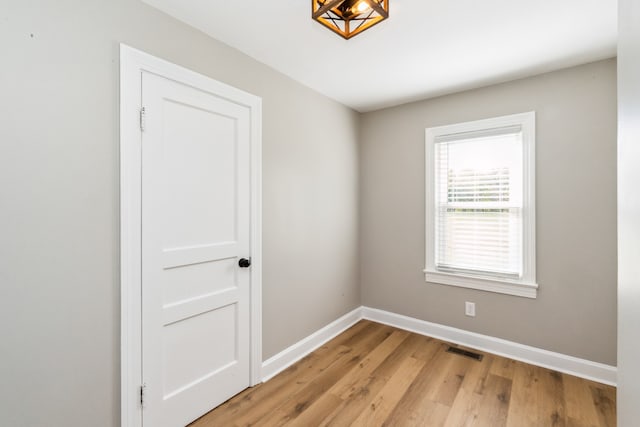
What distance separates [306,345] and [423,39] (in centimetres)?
260

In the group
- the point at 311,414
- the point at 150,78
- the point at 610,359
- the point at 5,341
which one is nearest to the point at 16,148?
the point at 150,78

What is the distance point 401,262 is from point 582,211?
1.57 m

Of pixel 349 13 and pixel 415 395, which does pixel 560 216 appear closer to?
pixel 415 395

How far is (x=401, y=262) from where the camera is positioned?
10.5 ft

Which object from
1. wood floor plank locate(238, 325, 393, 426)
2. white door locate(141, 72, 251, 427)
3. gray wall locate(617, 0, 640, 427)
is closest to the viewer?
gray wall locate(617, 0, 640, 427)

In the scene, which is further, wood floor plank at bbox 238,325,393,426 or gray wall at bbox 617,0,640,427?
wood floor plank at bbox 238,325,393,426

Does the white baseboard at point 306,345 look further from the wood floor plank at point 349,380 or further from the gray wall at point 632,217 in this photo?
the gray wall at point 632,217

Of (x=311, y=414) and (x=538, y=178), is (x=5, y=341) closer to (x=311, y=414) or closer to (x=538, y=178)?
(x=311, y=414)

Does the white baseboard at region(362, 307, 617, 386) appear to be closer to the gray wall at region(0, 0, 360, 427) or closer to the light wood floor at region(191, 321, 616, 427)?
the light wood floor at region(191, 321, 616, 427)

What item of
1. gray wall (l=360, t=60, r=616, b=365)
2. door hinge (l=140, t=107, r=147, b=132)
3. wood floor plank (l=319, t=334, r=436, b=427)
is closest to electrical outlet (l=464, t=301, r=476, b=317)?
gray wall (l=360, t=60, r=616, b=365)

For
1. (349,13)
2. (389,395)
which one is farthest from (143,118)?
(389,395)

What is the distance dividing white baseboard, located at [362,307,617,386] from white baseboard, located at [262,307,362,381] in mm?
329

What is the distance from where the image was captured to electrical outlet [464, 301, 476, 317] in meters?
2.75

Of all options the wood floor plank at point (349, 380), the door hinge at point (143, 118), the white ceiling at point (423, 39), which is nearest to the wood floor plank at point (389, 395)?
the wood floor plank at point (349, 380)
